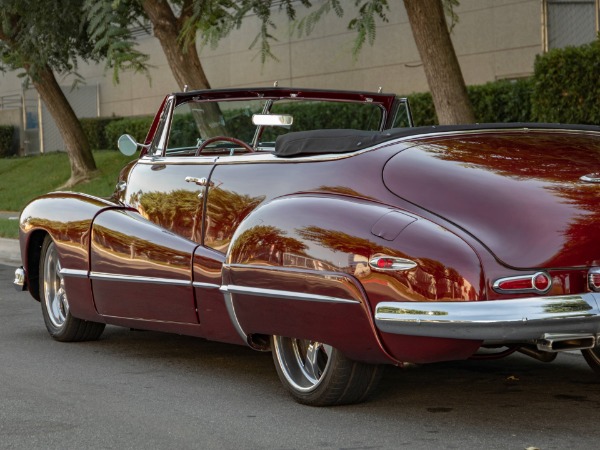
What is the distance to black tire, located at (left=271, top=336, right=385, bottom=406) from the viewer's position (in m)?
5.73

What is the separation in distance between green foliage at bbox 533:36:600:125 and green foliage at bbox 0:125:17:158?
26814 millimetres

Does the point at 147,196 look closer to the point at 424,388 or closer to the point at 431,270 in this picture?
the point at 424,388

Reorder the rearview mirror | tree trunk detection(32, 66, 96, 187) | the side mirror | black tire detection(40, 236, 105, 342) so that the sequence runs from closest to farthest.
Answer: the rearview mirror
the side mirror
black tire detection(40, 236, 105, 342)
tree trunk detection(32, 66, 96, 187)

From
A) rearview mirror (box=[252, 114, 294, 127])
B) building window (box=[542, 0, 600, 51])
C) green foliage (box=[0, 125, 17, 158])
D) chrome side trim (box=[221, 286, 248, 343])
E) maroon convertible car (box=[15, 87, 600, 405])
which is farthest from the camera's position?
green foliage (box=[0, 125, 17, 158])

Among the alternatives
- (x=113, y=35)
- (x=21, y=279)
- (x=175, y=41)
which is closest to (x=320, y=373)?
(x=21, y=279)

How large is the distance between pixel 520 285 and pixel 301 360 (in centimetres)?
138

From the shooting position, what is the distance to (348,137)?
19.7ft

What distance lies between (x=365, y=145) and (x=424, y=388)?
1381mm

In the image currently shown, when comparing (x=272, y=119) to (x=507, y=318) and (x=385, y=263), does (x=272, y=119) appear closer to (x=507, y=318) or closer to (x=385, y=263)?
(x=385, y=263)

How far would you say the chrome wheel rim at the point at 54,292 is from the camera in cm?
823

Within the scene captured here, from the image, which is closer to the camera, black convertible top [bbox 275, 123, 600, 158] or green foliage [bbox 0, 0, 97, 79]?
black convertible top [bbox 275, 123, 600, 158]

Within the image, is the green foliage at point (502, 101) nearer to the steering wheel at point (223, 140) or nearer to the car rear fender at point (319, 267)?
the steering wheel at point (223, 140)

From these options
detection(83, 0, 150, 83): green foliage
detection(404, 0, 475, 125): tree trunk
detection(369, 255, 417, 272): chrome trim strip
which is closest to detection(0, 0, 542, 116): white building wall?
detection(83, 0, 150, 83): green foliage

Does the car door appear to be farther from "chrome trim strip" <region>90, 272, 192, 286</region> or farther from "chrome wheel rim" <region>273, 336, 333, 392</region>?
"chrome wheel rim" <region>273, 336, 333, 392</region>
